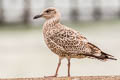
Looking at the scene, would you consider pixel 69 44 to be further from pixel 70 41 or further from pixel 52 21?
pixel 52 21

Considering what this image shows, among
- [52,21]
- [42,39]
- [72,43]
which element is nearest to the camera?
[72,43]

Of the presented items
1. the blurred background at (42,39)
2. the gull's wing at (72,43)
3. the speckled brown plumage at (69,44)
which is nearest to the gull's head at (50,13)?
the speckled brown plumage at (69,44)

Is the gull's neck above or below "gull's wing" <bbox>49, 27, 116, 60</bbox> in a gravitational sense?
above

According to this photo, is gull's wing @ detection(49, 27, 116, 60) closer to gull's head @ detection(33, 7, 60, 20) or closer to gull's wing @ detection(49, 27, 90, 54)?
gull's wing @ detection(49, 27, 90, 54)

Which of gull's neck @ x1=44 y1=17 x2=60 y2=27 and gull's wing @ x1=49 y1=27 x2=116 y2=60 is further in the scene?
gull's neck @ x1=44 y1=17 x2=60 y2=27

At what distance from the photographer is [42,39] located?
29.6 m

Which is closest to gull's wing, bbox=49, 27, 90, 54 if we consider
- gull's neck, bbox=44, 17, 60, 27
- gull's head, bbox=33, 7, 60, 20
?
gull's neck, bbox=44, 17, 60, 27

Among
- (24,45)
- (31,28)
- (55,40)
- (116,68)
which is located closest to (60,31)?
(55,40)

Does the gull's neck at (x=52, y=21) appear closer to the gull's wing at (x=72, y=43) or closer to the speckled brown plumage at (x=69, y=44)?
the speckled brown plumage at (x=69, y=44)

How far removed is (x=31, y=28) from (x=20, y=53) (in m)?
14.3

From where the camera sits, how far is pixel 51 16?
9984 mm

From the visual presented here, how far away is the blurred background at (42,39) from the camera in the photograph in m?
19.8

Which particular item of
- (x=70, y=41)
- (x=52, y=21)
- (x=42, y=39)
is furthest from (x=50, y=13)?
(x=42, y=39)

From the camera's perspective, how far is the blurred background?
19.8 m
